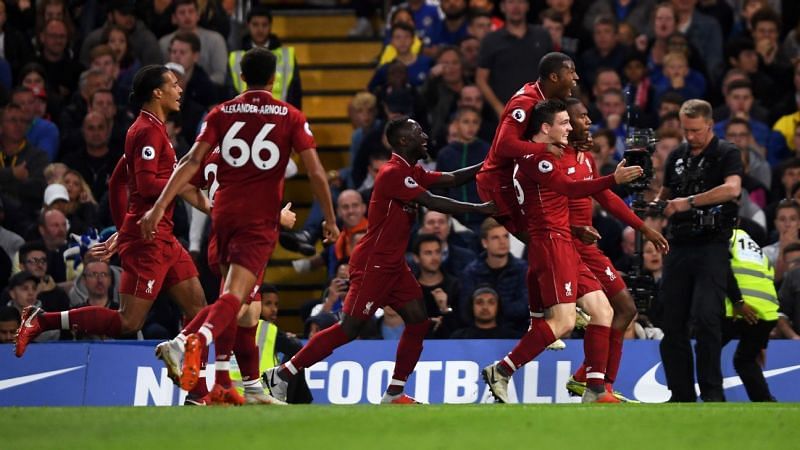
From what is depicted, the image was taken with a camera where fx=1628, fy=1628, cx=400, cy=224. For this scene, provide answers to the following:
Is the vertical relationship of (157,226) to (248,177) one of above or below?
below

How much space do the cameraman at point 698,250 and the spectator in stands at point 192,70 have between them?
24.0 ft

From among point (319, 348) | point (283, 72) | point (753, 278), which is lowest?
point (319, 348)

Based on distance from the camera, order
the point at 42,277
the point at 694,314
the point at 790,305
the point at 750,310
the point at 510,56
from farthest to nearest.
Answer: the point at 510,56 < the point at 42,277 < the point at 790,305 < the point at 750,310 < the point at 694,314

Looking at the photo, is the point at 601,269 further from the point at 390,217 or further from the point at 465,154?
the point at 465,154

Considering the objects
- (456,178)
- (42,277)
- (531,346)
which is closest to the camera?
(531,346)

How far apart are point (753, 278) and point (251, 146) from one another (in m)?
4.91

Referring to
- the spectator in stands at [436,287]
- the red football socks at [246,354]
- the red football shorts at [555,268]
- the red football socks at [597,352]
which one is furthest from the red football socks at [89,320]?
the spectator in stands at [436,287]

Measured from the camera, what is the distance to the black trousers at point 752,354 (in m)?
13.4

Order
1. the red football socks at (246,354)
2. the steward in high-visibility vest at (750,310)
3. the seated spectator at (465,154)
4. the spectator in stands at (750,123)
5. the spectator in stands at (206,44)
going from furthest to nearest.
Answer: the spectator in stands at (206,44) < the spectator in stands at (750,123) < the seated spectator at (465,154) < the steward in high-visibility vest at (750,310) < the red football socks at (246,354)

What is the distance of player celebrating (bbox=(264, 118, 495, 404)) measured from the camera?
12258mm

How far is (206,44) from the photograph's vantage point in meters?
19.7

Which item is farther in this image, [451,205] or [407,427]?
[451,205]

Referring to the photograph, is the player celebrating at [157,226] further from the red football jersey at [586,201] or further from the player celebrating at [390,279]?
the red football jersey at [586,201]

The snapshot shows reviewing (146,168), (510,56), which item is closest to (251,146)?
(146,168)
